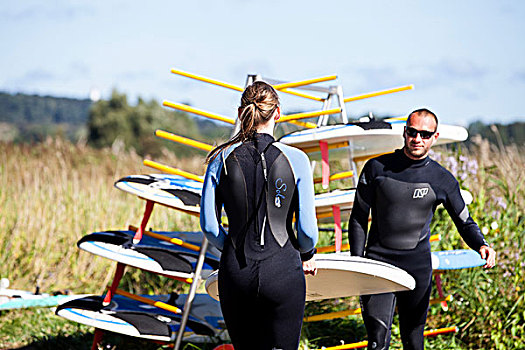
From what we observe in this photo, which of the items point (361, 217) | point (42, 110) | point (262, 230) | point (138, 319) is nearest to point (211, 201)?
point (262, 230)

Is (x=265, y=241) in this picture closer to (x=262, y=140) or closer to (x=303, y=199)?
(x=303, y=199)

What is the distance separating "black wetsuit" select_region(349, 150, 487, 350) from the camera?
156 inches

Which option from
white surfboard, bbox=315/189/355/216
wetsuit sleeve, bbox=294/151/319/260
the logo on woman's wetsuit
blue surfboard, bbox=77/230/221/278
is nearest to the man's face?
white surfboard, bbox=315/189/355/216

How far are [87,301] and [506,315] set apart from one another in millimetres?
3457

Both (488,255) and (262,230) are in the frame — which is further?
(488,255)

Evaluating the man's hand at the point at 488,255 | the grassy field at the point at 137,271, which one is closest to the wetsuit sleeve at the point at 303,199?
the man's hand at the point at 488,255

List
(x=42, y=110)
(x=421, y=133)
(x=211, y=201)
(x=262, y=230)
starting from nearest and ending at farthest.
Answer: (x=262, y=230) → (x=211, y=201) → (x=421, y=133) → (x=42, y=110)

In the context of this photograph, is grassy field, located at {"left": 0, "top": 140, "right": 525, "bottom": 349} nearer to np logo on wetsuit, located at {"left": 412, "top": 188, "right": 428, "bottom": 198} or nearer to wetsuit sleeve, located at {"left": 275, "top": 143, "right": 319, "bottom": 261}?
np logo on wetsuit, located at {"left": 412, "top": 188, "right": 428, "bottom": 198}

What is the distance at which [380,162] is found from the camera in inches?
161

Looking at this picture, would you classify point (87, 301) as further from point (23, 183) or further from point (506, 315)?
point (23, 183)

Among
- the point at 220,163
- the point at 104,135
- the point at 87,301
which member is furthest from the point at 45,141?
the point at 104,135

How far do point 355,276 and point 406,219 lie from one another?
56cm

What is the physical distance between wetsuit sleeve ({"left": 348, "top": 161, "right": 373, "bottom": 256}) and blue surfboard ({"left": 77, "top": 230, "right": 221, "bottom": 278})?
132 cm

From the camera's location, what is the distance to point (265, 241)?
2.93m
